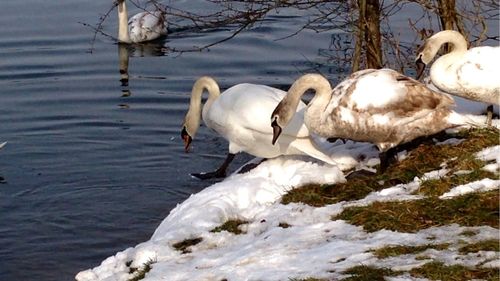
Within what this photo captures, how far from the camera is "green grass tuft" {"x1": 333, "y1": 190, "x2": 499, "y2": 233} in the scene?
20.4 ft

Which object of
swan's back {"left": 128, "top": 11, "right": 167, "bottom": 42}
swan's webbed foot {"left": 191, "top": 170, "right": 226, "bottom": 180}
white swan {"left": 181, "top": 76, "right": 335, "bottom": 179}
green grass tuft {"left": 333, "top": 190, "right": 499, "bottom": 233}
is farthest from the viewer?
swan's back {"left": 128, "top": 11, "right": 167, "bottom": 42}

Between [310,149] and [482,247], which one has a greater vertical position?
[482,247]

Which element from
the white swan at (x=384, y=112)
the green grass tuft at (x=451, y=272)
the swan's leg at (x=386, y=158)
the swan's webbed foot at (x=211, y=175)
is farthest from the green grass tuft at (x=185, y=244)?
the swan's webbed foot at (x=211, y=175)

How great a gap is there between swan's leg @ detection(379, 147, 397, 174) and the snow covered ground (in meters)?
0.37

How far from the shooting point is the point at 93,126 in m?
13.5

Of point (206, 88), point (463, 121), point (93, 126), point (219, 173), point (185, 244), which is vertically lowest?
point (93, 126)

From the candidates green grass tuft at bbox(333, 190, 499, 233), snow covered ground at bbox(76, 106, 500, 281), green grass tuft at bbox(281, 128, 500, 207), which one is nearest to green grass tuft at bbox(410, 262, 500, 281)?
snow covered ground at bbox(76, 106, 500, 281)

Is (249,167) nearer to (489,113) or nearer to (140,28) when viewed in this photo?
(489,113)

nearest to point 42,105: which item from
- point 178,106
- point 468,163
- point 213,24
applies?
point 178,106

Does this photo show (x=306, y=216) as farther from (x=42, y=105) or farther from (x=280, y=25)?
(x=280, y=25)

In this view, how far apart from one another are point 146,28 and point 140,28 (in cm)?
13

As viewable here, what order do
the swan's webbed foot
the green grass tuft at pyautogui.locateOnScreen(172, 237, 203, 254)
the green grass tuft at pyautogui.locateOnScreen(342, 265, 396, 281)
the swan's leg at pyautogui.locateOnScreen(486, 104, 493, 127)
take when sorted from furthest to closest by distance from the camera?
the swan's webbed foot, the swan's leg at pyautogui.locateOnScreen(486, 104, 493, 127), the green grass tuft at pyautogui.locateOnScreen(172, 237, 203, 254), the green grass tuft at pyautogui.locateOnScreen(342, 265, 396, 281)

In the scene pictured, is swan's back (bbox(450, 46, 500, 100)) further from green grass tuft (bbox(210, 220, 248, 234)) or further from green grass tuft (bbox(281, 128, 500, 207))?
green grass tuft (bbox(210, 220, 248, 234))

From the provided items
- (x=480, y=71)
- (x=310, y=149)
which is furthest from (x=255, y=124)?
(x=480, y=71)
